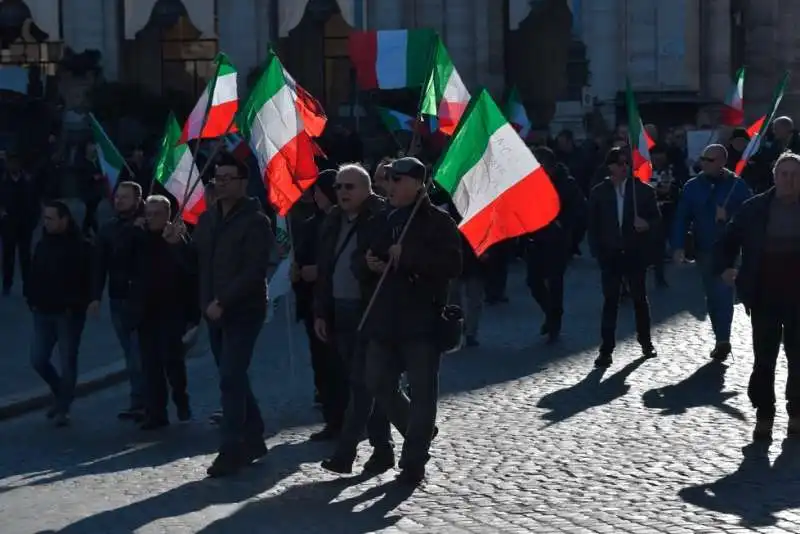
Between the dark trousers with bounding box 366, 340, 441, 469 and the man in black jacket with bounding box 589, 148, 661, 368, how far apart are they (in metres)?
5.56

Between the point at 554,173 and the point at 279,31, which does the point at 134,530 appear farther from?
the point at 279,31

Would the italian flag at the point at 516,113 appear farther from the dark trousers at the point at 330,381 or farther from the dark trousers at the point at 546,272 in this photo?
the dark trousers at the point at 330,381

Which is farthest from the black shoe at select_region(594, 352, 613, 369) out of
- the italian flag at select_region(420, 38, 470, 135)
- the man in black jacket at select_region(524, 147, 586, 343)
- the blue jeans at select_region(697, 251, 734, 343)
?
the italian flag at select_region(420, 38, 470, 135)

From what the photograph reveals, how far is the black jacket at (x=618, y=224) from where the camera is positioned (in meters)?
15.8

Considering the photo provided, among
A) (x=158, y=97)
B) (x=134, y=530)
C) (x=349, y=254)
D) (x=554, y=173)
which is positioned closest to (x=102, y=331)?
(x=554, y=173)

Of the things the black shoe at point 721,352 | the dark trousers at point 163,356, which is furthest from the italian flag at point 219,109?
the black shoe at point 721,352

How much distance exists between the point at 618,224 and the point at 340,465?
596 cm

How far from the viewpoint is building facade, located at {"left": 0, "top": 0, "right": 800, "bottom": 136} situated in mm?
41219

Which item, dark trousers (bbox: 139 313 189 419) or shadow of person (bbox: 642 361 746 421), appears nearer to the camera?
dark trousers (bbox: 139 313 189 419)

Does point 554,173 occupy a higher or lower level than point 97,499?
higher

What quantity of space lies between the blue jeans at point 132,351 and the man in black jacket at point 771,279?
13.5 ft

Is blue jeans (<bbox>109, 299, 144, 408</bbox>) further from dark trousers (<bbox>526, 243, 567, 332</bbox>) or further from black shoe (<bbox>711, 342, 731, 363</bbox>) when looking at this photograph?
dark trousers (<bbox>526, 243, 567, 332</bbox>)

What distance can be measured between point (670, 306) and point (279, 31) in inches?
850

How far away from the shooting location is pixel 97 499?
9.88m
